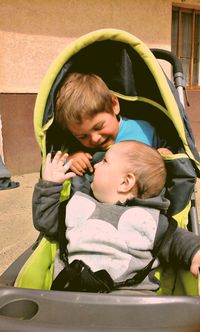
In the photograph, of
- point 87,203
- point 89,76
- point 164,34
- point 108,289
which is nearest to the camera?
point 108,289

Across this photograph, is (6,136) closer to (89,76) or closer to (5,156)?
(5,156)

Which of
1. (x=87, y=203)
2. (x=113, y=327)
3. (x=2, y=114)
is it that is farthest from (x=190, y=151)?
(x=2, y=114)

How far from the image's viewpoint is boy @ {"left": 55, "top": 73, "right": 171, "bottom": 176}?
1.74m

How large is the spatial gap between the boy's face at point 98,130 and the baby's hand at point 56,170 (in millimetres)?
147

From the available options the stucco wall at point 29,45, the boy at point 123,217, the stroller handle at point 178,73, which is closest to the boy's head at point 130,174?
the boy at point 123,217

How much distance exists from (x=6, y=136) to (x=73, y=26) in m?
1.72

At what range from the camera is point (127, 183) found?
5.08 feet

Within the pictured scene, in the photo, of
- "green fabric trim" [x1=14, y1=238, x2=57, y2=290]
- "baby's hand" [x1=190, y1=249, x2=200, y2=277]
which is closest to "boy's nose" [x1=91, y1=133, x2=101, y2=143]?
"green fabric trim" [x1=14, y1=238, x2=57, y2=290]

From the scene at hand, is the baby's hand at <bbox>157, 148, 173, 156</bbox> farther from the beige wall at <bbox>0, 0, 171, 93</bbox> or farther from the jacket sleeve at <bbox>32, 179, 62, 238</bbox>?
the beige wall at <bbox>0, 0, 171, 93</bbox>

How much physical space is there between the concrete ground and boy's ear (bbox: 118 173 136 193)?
4.84 ft

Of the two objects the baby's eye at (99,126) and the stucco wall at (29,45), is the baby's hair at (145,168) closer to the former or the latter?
the baby's eye at (99,126)

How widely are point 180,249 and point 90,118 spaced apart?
2.25ft

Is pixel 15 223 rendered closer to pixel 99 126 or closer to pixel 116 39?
pixel 99 126

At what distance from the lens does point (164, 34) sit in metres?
6.04
